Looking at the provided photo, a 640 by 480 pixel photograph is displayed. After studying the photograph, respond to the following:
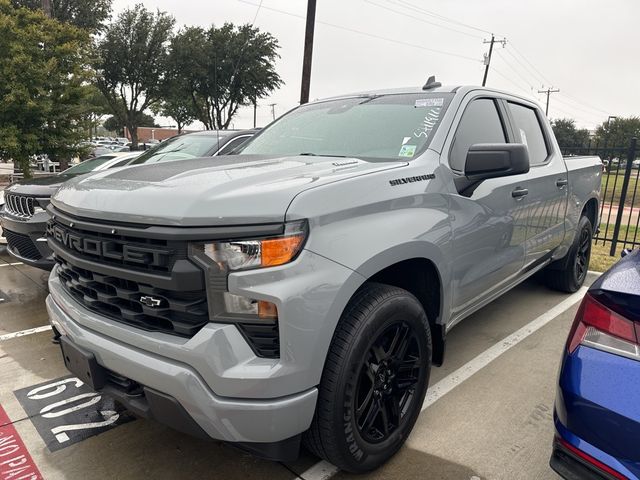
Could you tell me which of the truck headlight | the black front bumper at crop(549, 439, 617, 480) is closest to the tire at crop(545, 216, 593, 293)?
the black front bumper at crop(549, 439, 617, 480)

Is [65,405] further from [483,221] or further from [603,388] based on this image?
[603,388]

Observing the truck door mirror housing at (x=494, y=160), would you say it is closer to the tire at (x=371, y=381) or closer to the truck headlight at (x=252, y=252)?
the tire at (x=371, y=381)

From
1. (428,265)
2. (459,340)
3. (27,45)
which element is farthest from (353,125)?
(27,45)

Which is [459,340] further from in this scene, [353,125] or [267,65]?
[267,65]

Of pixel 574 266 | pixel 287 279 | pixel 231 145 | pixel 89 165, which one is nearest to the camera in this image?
pixel 287 279

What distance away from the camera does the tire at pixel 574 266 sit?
4832 millimetres

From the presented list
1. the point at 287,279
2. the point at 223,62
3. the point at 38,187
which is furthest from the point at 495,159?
the point at 223,62

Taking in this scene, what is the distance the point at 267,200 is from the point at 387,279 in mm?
926

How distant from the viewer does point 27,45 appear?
809 centimetres

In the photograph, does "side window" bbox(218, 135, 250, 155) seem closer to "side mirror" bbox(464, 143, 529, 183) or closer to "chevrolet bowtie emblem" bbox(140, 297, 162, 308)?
"side mirror" bbox(464, 143, 529, 183)

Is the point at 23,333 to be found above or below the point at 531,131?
below

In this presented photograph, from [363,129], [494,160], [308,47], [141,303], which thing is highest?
[308,47]

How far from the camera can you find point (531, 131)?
4008 millimetres

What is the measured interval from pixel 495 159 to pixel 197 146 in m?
4.19
